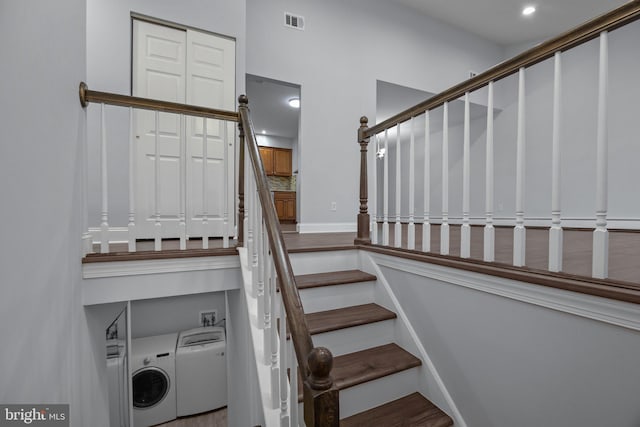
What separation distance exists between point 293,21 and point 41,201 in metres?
3.81

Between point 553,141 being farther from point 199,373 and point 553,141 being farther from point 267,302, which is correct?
point 199,373

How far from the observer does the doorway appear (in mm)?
5266

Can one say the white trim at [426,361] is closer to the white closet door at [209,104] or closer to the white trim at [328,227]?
the white closet door at [209,104]

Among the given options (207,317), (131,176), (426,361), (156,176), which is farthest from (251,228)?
(207,317)

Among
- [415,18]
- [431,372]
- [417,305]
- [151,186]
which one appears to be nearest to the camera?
[431,372]

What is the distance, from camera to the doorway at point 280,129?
527 centimetres

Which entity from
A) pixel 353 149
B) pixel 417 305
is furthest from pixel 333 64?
pixel 417 305

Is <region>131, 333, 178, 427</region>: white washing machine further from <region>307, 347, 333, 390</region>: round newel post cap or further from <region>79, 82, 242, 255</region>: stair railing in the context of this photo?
<region>307, 347, 333, 390</region>: round newel post cap

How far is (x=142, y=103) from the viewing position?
182 centimetres

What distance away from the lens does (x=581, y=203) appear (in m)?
4.20

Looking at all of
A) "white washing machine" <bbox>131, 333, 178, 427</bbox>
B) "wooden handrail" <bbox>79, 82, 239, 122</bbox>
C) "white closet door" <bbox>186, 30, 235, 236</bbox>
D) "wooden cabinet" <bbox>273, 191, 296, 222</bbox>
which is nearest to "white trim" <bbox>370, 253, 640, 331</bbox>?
"wooden handrail" <bbox>79, 82, 239, 122</bbox>

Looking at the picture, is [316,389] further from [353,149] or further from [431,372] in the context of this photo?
[353,149]

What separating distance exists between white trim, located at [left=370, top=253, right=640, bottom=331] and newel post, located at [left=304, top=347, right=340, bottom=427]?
0.94 metres

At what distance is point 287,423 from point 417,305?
39.2 inches
